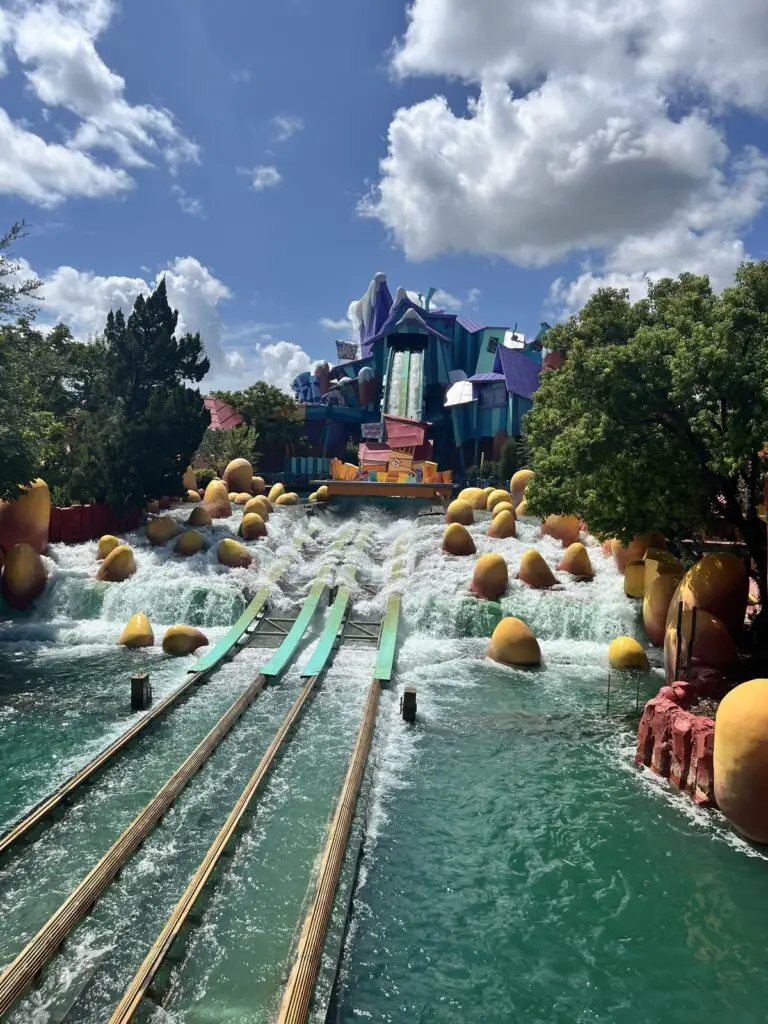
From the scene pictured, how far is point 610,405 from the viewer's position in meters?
12.8

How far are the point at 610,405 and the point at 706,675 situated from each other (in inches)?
196

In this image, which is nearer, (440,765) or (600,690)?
(440,765)

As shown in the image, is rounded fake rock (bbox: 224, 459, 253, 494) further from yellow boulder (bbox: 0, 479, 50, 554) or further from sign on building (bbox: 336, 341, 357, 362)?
sign on building (bbox: 336, 341, 357, 362)

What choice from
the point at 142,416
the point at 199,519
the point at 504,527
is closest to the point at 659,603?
the point at 504,527

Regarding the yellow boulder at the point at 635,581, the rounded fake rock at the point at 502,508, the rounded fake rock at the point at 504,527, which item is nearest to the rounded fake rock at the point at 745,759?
the yellow boulder at the point at 635,581

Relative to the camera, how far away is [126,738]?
457 inches

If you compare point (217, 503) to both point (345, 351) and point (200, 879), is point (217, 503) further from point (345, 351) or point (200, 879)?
point (345, 351)

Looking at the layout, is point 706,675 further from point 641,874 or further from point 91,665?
point 91,665

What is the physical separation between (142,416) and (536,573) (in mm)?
16586

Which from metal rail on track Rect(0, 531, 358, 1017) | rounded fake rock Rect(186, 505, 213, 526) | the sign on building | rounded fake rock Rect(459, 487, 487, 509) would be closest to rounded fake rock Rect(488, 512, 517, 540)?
rounded fake rock Rect(459, 487, 487, 509)

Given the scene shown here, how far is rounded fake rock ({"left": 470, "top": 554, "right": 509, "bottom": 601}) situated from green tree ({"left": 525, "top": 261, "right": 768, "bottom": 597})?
4851 millimetres

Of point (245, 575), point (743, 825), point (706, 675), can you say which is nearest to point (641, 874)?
point (743, 825)

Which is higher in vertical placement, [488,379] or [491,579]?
[488,379]

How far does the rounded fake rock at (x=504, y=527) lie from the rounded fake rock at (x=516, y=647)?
864 cm
